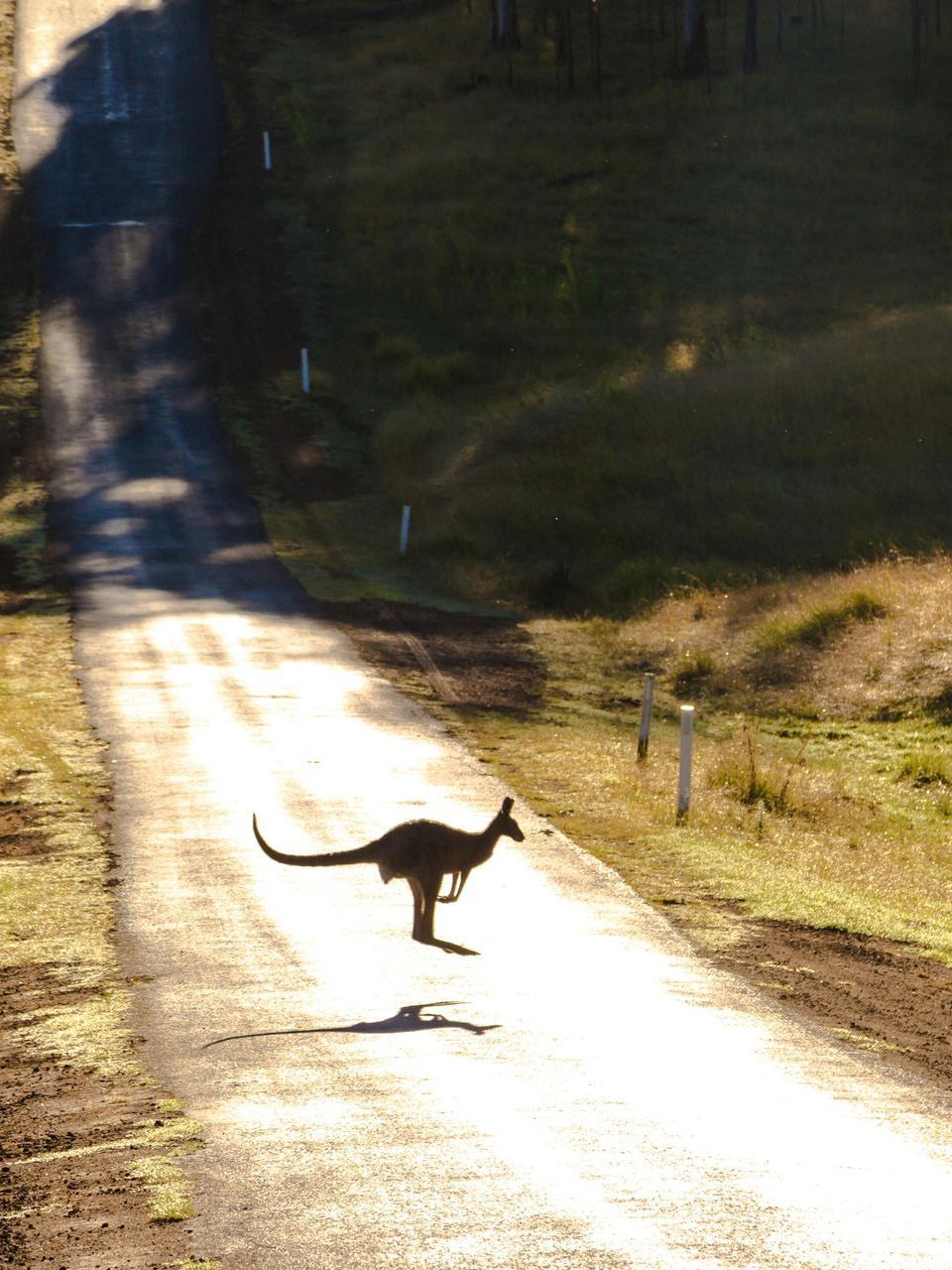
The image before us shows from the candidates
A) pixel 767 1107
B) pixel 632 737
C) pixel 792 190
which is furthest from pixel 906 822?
pixel 792 190

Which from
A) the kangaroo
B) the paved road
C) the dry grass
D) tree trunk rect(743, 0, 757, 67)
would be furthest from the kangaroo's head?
tree trunk rect(743, 0, 757, 67)

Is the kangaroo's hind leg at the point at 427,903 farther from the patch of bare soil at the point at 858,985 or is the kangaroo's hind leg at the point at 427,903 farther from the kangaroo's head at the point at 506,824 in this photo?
the patch of bare soil at the point at 858,985

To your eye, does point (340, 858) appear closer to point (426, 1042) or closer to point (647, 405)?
point (426, 1042)

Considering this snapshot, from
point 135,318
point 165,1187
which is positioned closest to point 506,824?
point 165,1187

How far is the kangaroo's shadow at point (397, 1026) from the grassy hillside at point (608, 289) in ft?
60.2

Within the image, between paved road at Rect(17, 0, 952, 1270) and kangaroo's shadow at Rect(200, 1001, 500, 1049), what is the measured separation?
2 centimetres

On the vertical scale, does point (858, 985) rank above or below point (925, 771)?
above

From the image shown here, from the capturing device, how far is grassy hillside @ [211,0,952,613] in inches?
1209

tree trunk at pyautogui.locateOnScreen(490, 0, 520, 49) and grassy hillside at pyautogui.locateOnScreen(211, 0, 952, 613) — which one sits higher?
tree trunk at pyautogui.locateOnScreen(490, 0, 520, 49)

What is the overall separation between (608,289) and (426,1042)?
36876 mm

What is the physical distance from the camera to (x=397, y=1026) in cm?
973

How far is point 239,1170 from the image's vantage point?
7348 mm

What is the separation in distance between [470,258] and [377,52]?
72.9 feet

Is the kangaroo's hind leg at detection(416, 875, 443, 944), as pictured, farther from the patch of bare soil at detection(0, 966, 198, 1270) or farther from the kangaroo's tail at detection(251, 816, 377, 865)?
the patch of bare soil at detection(0, 966, 198, 1270)
